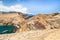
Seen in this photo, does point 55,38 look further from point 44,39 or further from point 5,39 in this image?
point 5,39

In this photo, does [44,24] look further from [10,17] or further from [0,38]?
[10,17]

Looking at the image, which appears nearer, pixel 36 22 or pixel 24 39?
pixel 24 39

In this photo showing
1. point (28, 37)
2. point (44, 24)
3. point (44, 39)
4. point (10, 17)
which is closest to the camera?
point (44, 39)

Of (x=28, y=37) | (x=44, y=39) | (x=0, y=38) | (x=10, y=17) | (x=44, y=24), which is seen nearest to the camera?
(x=44, y=39)

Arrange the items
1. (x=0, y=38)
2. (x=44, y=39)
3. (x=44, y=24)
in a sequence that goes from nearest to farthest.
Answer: (x=44, y=39) → (x=0, y=38) → (x=44, y=24)

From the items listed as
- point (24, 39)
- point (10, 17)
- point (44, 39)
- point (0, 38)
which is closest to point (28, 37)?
point (24, 39)

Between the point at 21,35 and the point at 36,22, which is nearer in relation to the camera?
the point at 21,35

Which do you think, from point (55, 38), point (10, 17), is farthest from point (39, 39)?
point (10, 17)

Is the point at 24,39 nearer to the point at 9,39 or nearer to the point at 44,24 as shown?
the point at 9,39

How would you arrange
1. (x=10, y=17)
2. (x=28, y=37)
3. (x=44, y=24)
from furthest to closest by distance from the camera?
(x=10, y=17)
(x=44, y=24)
(x=28, y=37)
